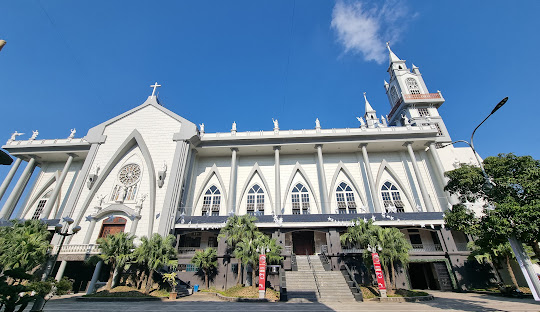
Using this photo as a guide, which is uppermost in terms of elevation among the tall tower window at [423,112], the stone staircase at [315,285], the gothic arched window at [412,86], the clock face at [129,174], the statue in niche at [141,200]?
the gothic arched window at [412,86]

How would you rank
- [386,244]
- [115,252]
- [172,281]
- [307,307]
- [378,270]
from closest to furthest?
[307,307] → [378,270] → [386,244] → [115,252] → [172,281]

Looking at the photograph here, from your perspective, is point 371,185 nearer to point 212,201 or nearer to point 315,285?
point 315,285

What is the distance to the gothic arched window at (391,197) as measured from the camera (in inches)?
994

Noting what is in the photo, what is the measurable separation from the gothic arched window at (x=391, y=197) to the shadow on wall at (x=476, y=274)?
23.2ft

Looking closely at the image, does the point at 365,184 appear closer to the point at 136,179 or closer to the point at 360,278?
the point at 360,278

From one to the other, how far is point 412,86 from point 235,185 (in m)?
28.5

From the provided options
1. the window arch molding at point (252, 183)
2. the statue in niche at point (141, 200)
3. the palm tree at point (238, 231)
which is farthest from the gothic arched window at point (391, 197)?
the statue in niche at point (141, 200)

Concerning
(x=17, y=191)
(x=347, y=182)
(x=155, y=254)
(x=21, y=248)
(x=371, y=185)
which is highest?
(x=347, y=182)

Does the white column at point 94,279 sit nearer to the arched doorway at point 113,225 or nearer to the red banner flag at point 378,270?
the arched doorway at point 113,225

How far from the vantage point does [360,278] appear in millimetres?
18344

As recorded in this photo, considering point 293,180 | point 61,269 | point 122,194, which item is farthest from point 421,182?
point 61,269

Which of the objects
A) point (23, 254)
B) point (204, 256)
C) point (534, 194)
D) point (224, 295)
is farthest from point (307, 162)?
point (23, 254)

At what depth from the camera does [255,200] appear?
26422 millimetres

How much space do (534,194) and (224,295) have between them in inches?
564
